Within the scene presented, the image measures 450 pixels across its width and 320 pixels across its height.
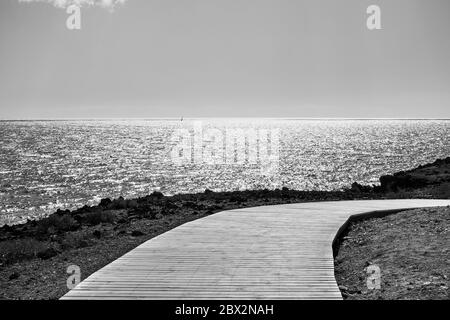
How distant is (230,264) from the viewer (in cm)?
955

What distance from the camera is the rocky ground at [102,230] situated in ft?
35.6

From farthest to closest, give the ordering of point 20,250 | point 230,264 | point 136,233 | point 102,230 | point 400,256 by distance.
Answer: point 102,230
point 136,233
point 20,250
point 400,256
point 230,264

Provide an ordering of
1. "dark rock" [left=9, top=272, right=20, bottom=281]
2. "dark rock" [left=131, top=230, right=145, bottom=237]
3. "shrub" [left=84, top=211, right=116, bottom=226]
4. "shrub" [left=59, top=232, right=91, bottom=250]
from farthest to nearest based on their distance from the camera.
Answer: "shrub" [left=84, top=211, right=116, bottom=226] < "dark rock" [left=131, top=230, right=145, bottom=237] < "shrub" [left=59, top=232, right=91, bottom=250] < "dark rock" [left=9, top=272, right=20, bottom=281]

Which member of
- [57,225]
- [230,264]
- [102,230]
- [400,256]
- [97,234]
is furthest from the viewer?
[57,225]

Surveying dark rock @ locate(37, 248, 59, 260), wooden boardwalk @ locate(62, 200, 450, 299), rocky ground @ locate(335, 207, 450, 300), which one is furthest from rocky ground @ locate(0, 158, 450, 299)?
rocky ground @ locate(335, 207, 450, 300)

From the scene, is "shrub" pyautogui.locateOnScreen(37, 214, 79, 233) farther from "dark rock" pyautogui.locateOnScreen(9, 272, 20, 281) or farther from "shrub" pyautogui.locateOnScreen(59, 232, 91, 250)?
"dark rock" pyautogui.locateOnScreen(9, 272, 20, 281)

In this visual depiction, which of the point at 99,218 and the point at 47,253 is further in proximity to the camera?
the point at 99,218

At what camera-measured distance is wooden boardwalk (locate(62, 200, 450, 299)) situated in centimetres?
795

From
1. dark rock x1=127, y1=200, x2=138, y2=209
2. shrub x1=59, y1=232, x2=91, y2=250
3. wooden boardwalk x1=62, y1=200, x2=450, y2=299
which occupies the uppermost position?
wooden boardwalk x1=62, y1=200, x2=450, y2=299

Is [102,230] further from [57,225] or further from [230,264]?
[230,264]

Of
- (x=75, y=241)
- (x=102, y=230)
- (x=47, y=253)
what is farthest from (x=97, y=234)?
(x=47, y=253)

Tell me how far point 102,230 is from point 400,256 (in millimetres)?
9544
